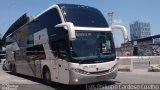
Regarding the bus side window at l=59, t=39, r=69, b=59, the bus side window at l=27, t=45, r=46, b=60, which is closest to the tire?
the bus side window at l=27, t=45, r=46, b=60

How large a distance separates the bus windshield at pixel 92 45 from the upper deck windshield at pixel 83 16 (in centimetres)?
47

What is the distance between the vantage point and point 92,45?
14.3m

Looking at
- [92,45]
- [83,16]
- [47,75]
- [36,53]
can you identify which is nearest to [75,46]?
[92,45]

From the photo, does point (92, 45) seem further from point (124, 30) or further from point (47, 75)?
point (47, 75)

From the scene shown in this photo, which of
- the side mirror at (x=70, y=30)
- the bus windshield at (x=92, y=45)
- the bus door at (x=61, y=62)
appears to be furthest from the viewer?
the bus door at (x=61, y=62)

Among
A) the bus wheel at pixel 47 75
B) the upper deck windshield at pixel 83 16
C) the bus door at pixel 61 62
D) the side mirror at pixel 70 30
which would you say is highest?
the upper deck windshield at pixel 83 16

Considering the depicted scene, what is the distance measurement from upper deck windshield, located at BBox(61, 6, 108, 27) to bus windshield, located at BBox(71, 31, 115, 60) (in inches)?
18.6

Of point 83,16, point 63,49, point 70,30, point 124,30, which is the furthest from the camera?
point 124,30

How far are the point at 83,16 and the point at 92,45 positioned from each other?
1427 millimetres

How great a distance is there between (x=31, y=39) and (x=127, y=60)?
8333 millimetres

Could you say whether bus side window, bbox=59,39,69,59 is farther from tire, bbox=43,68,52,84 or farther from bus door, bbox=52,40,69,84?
tire, bbox=43,68,52,84

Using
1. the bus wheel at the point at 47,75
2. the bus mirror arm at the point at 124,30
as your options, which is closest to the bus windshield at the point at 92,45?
the bus mirror arm at the point at 124,30

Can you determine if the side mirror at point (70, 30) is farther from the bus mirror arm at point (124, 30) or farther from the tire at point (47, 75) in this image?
the tire at point (47, 75)

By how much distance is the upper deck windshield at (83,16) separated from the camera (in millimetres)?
14516
